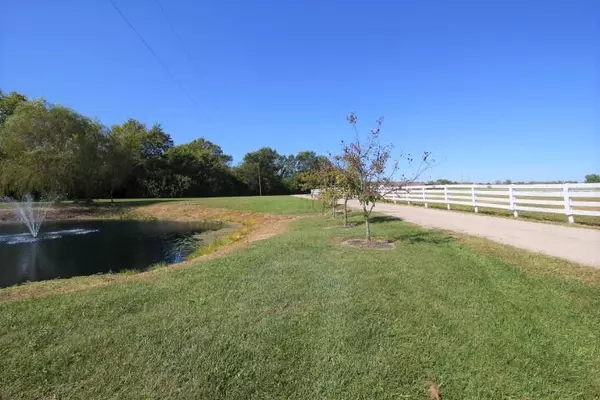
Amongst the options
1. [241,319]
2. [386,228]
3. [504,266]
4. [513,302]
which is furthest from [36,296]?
[386,228]

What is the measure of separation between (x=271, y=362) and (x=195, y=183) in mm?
57891

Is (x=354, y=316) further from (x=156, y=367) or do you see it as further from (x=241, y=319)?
(x=156, y=367)

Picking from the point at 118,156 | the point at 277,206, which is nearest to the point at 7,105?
the point at 118,156

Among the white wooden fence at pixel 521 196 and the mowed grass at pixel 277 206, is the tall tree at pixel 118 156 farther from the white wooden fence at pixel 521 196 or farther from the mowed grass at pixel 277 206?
the white wooden fence at pixel 521 196

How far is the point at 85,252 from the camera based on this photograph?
14914 mm

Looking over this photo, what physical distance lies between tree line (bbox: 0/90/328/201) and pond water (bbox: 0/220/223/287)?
264 inches

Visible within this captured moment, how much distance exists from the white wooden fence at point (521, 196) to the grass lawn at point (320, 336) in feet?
14.9

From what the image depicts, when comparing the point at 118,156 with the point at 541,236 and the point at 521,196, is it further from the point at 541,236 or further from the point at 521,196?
the point at 541,236

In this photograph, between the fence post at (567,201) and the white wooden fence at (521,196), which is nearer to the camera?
the white wooden fence at (521,196)

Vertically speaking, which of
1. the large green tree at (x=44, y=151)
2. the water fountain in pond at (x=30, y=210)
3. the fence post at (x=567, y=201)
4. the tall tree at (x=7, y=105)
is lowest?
the fence post at (x=567, y=201)

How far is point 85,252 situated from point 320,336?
13824 millimetres

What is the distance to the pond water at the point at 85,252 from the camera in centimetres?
1126

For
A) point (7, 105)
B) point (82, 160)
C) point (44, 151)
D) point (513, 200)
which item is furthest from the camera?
point (7, 105)

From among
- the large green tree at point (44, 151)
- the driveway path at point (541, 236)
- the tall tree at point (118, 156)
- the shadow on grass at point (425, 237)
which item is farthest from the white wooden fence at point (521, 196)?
the tall tree at point (118, 156)
